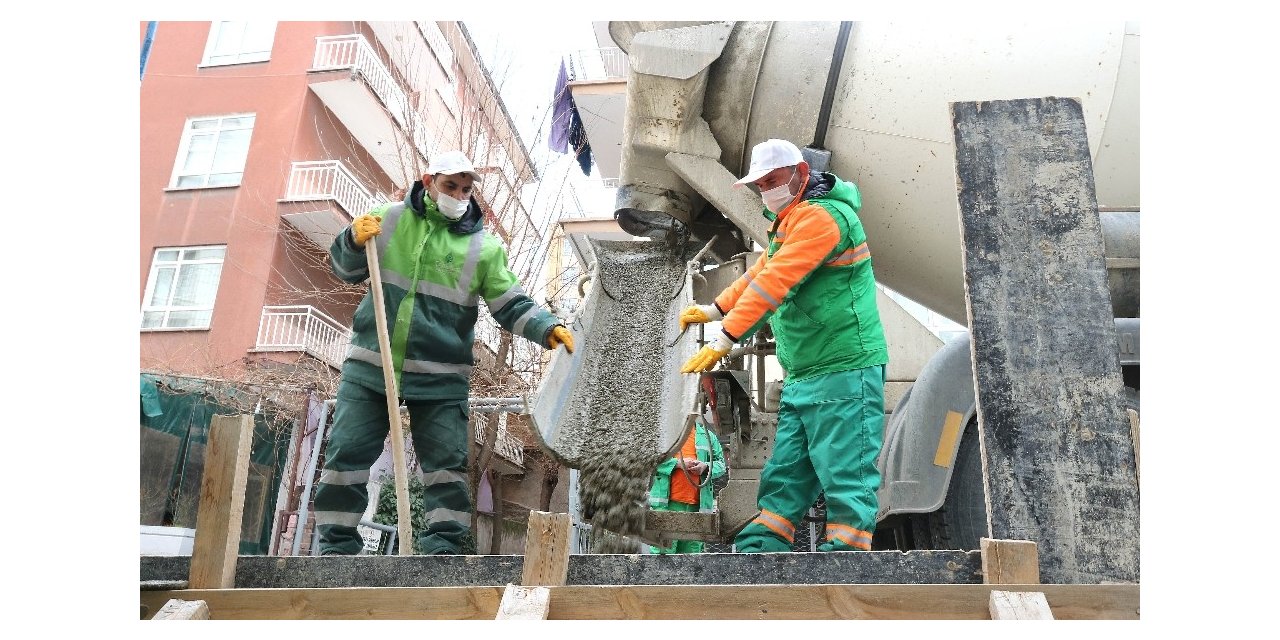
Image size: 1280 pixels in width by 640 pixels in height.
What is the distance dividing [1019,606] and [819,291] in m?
1.68

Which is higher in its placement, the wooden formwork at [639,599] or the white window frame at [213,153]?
the white window frame at [213,153]

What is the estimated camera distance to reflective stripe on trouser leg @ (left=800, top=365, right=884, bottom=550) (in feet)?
10.0

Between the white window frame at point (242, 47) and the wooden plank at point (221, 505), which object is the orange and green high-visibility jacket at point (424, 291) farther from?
the white window frame at point (242, 47)

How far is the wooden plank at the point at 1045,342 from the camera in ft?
6.77

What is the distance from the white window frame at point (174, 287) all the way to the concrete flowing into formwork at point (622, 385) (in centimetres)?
764

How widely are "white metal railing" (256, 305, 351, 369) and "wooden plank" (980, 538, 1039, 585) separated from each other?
9879 mm

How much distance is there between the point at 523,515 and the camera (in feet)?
46.5

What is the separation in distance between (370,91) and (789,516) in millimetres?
10600

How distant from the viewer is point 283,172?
12.0m

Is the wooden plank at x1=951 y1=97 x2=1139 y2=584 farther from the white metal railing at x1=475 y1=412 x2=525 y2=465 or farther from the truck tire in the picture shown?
the white metal railing at x1=475 y1=412 x2=525 y2=465

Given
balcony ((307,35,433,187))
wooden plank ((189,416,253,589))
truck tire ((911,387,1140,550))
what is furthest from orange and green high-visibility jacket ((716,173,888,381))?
balcony ((307,35,433,187))

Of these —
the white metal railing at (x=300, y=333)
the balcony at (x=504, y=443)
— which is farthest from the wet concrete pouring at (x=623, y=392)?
the white metal railing at (x=300, y=333)
